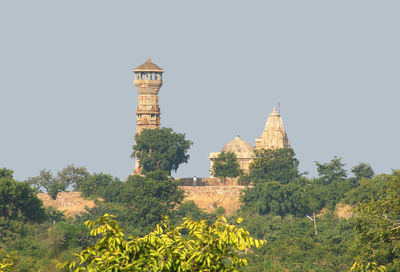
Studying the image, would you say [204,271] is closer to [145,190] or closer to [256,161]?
[145,190]

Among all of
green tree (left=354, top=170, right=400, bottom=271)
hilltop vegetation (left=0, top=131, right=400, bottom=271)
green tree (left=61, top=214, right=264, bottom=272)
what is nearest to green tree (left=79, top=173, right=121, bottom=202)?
hilltop vegetation (left=0, top=131, right=400, bottom=271)

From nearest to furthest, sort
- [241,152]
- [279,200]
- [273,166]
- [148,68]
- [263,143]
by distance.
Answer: [279,200] < [273,166] < [241,152] < [263,143] < [148,68]

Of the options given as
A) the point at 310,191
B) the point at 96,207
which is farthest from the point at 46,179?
the point at 310,191

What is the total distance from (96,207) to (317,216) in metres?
19.1

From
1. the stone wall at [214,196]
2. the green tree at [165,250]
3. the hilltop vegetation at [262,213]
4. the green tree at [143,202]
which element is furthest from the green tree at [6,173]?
the green tree at [165,250]

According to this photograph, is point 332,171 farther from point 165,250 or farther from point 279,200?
point 165,250

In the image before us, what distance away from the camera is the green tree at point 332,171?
346ft

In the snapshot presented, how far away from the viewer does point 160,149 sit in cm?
10175

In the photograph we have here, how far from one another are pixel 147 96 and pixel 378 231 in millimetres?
61259

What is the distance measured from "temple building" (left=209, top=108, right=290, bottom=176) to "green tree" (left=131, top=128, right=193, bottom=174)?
4086 mm

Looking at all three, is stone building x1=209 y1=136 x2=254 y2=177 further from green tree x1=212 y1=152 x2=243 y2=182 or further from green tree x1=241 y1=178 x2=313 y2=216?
green tree x1=241 y1=178 x2=313 y2=216

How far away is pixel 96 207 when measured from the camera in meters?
99.1

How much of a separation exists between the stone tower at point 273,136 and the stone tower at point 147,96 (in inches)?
390

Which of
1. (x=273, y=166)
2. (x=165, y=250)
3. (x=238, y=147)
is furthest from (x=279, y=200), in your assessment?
(x=165, y=250)
